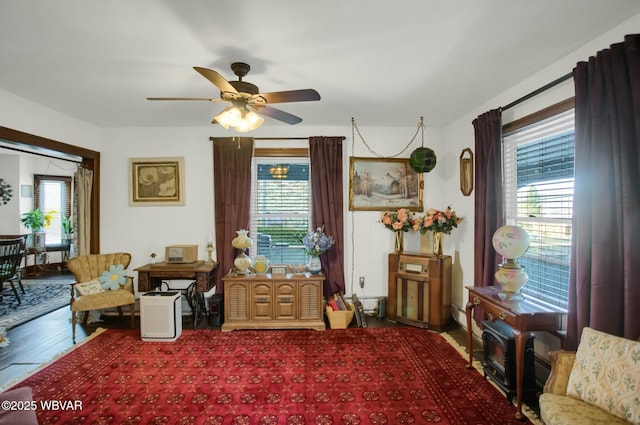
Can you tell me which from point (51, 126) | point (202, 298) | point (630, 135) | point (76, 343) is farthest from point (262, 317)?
point (630, 135)

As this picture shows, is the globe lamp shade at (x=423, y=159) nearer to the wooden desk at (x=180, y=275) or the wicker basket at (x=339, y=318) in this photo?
the wicker basket at (x=339, y=318)

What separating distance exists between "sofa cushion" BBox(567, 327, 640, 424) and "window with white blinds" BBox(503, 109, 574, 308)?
0.87 m

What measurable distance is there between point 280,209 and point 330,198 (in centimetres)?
74

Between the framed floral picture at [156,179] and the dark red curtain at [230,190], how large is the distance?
0.55 meters

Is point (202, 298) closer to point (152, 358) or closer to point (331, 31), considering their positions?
point (152, 358)

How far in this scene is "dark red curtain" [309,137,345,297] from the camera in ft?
13.0

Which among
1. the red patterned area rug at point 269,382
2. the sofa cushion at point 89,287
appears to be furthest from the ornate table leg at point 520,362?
the sofa cushion at point 89,287

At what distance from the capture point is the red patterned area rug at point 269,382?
2.09 m

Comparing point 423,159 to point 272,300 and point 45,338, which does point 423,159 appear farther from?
point 45,338

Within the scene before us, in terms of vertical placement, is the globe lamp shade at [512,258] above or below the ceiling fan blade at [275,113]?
→ below

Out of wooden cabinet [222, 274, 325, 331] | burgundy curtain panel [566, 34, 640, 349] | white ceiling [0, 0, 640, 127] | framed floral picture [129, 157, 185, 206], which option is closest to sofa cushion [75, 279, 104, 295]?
framed floral picture [129, 157, 185, 206]

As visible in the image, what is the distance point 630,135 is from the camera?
168 centimetres

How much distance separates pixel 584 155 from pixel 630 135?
0.24 meters

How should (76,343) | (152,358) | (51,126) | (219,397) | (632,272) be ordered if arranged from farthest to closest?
(51,126) < (76,343) < (152,358) < (219,397) < (632,272)
